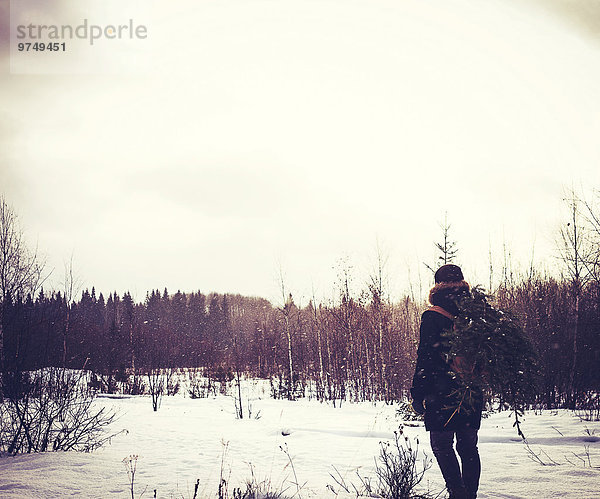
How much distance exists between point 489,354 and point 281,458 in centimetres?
407

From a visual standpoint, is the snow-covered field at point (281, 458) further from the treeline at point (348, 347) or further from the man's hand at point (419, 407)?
the man's hand at point (419, 407)

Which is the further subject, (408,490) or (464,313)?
(408,490)

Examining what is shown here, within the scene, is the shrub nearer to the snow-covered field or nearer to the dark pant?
the snow-covered field

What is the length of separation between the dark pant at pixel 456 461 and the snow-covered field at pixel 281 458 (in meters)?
1.24

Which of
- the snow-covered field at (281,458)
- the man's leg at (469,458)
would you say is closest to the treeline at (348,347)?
the snow-covered field at (281,458)

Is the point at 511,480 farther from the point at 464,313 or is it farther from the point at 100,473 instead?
the point at 100,473

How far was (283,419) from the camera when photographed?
10.7 meters

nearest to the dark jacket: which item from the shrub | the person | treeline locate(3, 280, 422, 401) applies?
the person

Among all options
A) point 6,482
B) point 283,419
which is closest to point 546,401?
point 283,419

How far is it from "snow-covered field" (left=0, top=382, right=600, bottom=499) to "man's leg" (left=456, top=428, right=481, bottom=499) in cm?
123

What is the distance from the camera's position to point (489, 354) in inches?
130

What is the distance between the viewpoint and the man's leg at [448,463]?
10.4 ft

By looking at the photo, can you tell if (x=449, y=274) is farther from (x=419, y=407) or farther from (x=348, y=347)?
(x=348, y=347)

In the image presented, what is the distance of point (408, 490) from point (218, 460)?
297cm
